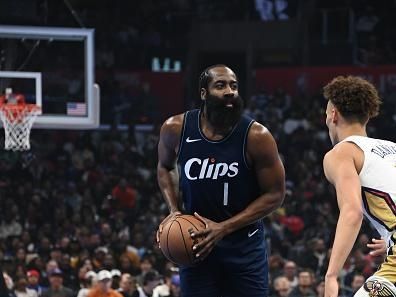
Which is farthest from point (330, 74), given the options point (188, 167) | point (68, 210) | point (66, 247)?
point (188, 167)

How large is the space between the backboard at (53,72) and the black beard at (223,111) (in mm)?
6310

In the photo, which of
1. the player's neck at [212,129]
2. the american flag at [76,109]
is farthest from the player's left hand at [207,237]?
the american flag at [76,109]

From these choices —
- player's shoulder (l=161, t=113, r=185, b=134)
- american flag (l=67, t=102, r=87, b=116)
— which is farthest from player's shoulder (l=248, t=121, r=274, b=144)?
american flag (l=67, t=102, r=87, b=116)

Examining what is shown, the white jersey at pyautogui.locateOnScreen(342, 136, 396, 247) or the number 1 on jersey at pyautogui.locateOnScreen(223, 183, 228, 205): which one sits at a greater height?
the white jersey at pyautogui.locateOnScreen(342, 136, 396, 247)

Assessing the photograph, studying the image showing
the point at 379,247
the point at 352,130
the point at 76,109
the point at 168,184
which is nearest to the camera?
the point at 352,130

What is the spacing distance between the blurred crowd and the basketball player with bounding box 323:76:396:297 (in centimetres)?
696

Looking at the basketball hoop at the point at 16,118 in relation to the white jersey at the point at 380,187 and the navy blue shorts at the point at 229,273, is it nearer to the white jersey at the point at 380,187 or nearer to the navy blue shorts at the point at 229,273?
the navy blue shorts at the point at 229,273

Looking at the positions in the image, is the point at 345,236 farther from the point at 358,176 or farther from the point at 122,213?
the point at 122,213

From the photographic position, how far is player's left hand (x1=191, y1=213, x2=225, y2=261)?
18.3ft

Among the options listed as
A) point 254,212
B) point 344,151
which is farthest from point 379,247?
point 254,212

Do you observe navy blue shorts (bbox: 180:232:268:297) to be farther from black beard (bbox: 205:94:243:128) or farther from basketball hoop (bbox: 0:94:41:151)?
basketball hoop (bbox: 0:94:41:151)

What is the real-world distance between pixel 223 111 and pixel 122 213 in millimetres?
11349

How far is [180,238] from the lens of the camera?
559 centimetres

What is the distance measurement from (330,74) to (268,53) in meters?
2.18
